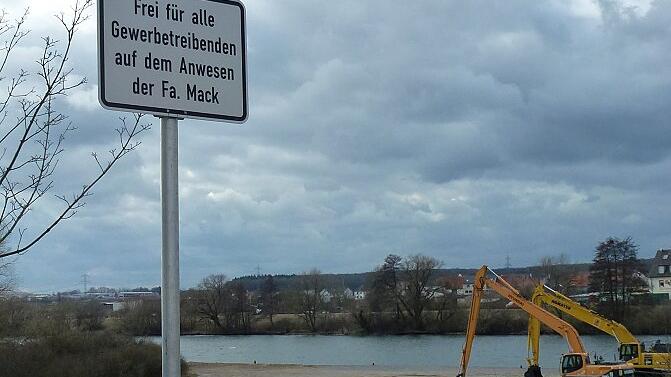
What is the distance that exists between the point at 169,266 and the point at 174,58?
63cm

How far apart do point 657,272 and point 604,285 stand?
71.6 ft

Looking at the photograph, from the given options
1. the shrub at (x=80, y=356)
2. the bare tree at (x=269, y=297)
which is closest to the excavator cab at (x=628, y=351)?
the shrub at (x=80, y=356)

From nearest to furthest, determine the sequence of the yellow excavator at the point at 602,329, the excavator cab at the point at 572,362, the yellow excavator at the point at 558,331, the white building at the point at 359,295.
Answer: the yellow excavator at the point at 558,331, the excavator cab at the point at 572,362, the yellow excavator at the point at 602,329, the white building at the point at 359,295

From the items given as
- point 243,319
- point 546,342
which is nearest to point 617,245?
point 546,342

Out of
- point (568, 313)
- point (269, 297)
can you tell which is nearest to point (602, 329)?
point (568, 313)

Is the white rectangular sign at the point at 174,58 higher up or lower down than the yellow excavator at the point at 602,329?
higher up

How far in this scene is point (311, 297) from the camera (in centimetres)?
10050

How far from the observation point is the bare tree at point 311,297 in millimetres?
97438

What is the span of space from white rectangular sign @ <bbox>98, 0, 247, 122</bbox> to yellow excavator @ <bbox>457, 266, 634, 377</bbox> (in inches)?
1023

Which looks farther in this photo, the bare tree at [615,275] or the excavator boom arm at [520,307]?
the bare tree at [615,275]

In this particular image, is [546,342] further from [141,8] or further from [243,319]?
[141,8]

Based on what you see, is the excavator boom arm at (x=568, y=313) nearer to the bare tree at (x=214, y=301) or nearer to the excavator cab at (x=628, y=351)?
the excavator cab at (x=628, y=351)

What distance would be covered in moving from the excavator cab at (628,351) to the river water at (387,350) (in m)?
19.7

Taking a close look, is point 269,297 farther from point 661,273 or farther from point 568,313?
point 568,313
